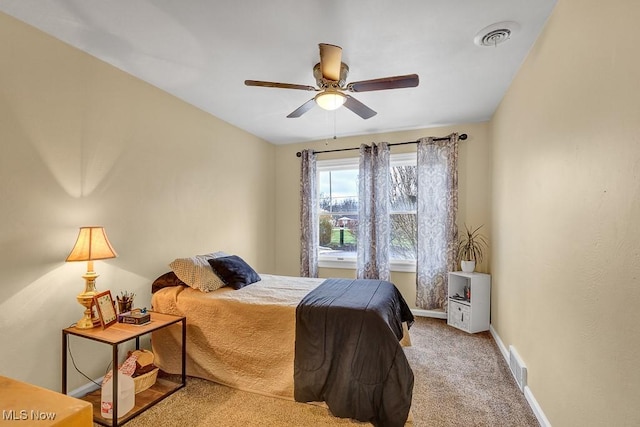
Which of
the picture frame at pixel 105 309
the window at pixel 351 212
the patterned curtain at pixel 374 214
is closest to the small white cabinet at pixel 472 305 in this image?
the window at pixel 351 212

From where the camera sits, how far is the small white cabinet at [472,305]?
3555mm

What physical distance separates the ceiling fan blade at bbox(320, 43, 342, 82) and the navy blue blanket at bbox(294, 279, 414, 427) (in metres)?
1.64

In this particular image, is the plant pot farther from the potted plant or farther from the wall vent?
the wall vent

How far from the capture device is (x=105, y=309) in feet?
7.18

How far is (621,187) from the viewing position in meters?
1.22

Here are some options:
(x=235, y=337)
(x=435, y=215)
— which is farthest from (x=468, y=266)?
(x=235, y=337)

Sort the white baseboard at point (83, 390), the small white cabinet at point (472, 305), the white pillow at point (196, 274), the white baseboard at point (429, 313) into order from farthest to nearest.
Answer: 1. the white baseboard at point (429, 313)
2. the small white cabinet at point (472, 305)
3. the white pillow at point (196, 274)
4. the white baseboard at point (83, 390)

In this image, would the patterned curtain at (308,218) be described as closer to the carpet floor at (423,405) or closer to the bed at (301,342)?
the bed at (301,342)

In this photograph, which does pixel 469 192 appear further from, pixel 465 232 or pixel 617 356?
pixel 617 356

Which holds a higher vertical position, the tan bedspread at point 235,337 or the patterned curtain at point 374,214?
the patterned curtain at point 374,214

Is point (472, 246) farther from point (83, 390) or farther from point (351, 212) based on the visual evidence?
point (83, 390)

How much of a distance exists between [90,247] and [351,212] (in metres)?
3.34

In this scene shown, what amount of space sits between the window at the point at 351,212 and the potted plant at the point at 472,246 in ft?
2.00

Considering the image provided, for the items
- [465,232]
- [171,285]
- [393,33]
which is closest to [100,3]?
[393,33]
